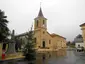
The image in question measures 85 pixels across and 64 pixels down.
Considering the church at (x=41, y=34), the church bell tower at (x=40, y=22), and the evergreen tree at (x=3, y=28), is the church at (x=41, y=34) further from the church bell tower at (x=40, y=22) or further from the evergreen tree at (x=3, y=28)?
the evergreen tree at (x=3, y=28)

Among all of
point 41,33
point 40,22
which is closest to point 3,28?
point 41,33

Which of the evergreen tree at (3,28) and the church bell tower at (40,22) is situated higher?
the church bell tower at (40,22)

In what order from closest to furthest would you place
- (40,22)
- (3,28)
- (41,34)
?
(3,28) → (41,34) → (40,22)

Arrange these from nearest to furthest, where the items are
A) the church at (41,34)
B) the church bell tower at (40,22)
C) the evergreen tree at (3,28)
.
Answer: the evergreen tree at (3,28), the church at (41,34), the church bell tower at (40,22)

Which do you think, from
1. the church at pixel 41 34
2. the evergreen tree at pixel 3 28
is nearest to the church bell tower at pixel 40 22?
the church at pixel 41 34

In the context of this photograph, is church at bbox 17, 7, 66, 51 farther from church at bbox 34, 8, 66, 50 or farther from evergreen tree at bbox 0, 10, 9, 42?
evergreen tree at bbox 0, 10, 9, 42

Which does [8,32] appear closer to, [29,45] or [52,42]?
[29,45]

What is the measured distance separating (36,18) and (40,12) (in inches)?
140

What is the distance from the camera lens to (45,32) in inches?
1975

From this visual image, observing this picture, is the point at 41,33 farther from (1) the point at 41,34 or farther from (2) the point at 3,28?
(2) the point at 3,28

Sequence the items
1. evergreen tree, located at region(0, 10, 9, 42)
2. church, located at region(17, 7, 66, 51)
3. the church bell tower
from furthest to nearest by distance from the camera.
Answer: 1. the church bell tower
2. church, located at region(17, 7, 66, 51)
3. evergreen tree, located at region(0, 10, 9, 42)

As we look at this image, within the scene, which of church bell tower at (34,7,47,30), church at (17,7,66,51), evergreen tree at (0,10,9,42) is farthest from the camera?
church bell tower at (34,7,47,30)

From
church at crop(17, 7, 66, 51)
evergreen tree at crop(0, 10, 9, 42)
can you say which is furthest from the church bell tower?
evergreen tree at crop(0, 10, 9, 42)

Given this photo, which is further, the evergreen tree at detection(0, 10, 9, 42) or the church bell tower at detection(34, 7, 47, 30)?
the church bell tower at detection(34, 7, 47, 30)
